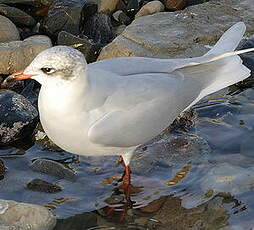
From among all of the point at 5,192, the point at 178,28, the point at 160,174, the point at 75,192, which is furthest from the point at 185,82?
the point at 178,28

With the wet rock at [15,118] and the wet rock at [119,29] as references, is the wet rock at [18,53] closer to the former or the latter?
the wet rock at [15,118]

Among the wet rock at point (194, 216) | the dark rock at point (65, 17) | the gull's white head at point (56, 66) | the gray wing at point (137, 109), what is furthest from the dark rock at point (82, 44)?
the gull's white head at point (56, 66)

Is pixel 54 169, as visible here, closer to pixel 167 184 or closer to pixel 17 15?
pixel 167 184

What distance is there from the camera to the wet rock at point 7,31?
8547 millimetres

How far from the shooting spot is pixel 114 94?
18.9 ft

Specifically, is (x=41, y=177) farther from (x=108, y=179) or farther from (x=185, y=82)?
(x=185, y=82)

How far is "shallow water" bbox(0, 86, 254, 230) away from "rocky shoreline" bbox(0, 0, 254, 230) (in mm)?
458

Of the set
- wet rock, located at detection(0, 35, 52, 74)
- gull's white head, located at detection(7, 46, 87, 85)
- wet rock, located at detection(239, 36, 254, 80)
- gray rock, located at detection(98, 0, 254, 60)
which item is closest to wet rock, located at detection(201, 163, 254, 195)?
gull's white head, located at detection(7, 46, 87, 85)

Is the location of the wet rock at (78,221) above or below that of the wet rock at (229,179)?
below

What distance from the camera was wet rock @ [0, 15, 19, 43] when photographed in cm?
855

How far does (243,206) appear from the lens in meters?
5.98

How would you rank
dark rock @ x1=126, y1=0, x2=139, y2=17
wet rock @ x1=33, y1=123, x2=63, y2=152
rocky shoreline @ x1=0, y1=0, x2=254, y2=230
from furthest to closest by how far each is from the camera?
dark rock @ x1=126, y1=0, x2=139, y2=17 < rocky shoreline @ x1=0, y1=0, x2=254, y2=230 < wet rock @ x1=33, y1=123, x2=63, y2=152

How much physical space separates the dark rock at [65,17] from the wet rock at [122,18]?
21.4 inches

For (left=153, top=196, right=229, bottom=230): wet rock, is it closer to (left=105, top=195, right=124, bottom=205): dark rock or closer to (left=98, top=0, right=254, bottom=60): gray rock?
(left=105, top=195, right=124, bottom=205): dark rock
